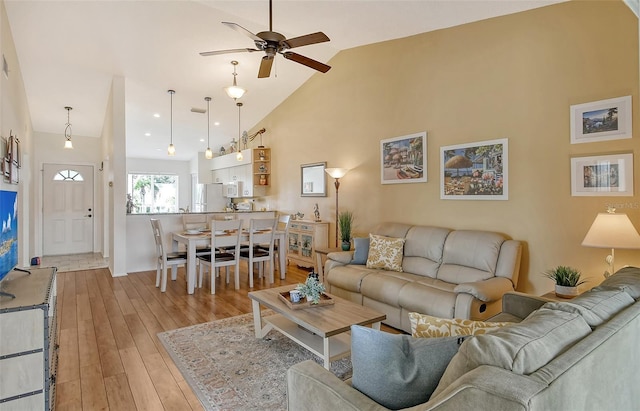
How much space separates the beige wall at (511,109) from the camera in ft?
9.42

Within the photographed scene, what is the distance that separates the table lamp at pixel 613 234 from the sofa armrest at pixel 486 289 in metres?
0.71

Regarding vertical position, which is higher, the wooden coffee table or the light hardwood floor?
the wooden coffee table

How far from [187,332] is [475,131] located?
364 centimetres

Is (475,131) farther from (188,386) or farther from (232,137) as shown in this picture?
(232,137)

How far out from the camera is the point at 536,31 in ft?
10.6

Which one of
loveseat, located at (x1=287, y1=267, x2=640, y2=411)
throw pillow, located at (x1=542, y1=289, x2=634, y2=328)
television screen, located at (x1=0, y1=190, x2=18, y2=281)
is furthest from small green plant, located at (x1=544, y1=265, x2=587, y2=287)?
television screen, located at (x1=0, y1=190, x2=18, y2=281)

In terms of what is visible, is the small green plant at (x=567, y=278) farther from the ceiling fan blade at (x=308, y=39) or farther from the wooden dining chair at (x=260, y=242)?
the wooden dining chair at (x=260, y=242)

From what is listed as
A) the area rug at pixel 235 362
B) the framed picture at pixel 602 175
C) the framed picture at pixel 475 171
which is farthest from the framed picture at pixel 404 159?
the area rug at pixel 235 362

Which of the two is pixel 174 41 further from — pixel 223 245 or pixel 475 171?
pixel 475 171

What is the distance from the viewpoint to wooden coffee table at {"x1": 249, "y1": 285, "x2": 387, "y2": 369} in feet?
7.48

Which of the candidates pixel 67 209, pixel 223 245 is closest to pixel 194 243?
pixel 223 245

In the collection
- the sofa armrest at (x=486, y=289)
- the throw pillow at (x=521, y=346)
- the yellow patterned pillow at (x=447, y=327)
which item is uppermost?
the throw pillow at (x=521, y=346)

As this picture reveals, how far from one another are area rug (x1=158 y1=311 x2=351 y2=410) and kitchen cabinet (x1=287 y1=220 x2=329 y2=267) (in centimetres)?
242

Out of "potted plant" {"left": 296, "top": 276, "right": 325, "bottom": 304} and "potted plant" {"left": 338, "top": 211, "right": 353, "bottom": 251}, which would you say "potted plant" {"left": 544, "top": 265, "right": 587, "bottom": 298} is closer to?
"potted plant" {"left": 296, "top": 276, "right": 325, "bottom": 304}
